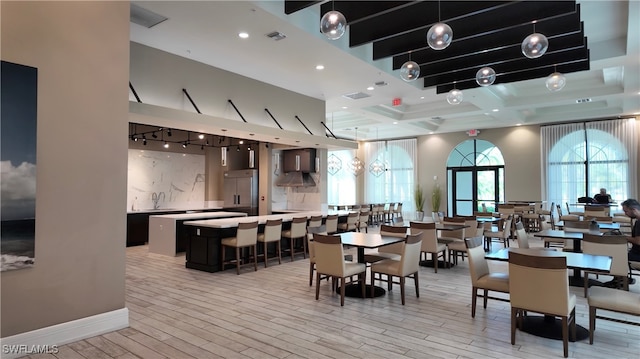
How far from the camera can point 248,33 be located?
5207mm

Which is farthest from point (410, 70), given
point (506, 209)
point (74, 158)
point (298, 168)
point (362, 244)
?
point (506, 209)

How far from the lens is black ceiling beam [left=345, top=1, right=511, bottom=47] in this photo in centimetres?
448

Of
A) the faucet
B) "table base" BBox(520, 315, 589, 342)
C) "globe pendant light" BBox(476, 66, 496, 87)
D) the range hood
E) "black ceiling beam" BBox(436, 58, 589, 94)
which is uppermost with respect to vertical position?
"black ceiling beam" BBox(436, 58, 589, 94)

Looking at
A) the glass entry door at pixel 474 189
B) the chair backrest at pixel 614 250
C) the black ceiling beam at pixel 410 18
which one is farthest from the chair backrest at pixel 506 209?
the black ceiling beam at pixel 410 18

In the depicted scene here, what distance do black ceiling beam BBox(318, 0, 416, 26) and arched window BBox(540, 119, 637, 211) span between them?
1096 centimetres

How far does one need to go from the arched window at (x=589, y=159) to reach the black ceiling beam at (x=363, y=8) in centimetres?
1096

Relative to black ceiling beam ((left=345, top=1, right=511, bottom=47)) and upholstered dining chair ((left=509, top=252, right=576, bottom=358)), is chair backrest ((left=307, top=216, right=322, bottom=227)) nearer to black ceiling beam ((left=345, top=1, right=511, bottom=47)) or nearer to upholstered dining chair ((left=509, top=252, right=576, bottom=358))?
black ceiling beam ((left=345, top=1, right=511, bottom=47))

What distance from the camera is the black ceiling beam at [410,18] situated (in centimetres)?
448

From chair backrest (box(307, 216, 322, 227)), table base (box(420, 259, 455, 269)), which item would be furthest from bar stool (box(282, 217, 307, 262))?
table base (box(420, 259, 455, 269))

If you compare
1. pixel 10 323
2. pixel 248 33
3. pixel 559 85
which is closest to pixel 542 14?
pixel 559 85

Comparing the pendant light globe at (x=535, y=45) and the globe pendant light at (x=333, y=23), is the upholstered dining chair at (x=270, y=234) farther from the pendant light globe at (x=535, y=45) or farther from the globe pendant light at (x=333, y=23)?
the pendant light globe at (x=535, y=45)

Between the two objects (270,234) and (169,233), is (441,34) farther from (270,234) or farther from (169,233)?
(169,233)

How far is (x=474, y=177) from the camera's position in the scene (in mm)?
14383

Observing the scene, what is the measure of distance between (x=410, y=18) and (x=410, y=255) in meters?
3.24
